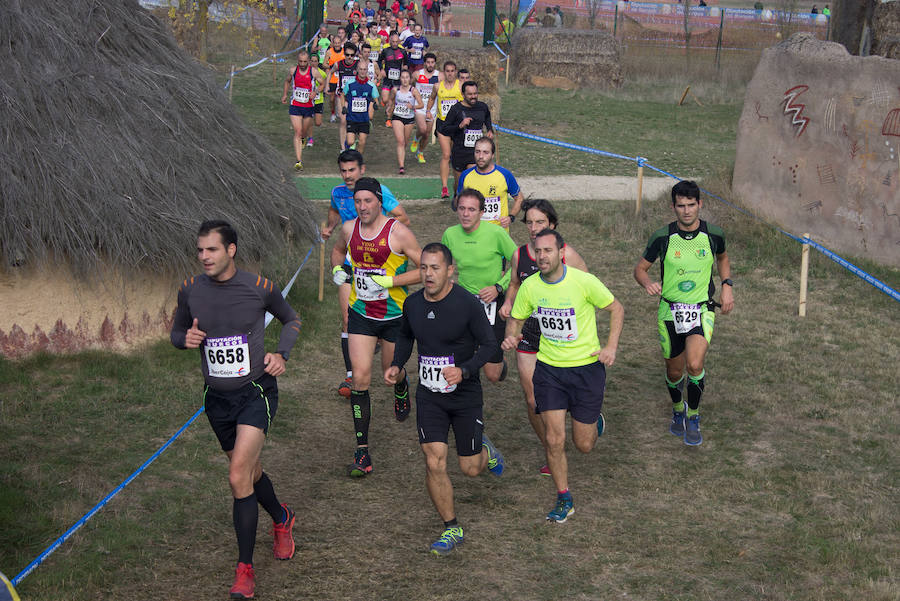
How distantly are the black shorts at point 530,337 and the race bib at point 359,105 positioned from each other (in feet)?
33.2

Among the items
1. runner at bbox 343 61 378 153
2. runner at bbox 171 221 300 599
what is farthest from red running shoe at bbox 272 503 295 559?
runner at bbox 343 61 378 153

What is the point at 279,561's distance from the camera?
6.04m

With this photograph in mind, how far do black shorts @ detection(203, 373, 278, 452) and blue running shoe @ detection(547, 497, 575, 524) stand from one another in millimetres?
2053

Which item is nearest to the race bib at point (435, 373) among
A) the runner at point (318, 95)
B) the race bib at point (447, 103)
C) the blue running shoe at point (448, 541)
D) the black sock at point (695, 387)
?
the blue running shoe at point (448, 541)

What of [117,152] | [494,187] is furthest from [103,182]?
[494,187]

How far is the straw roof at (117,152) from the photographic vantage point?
874 centimetres

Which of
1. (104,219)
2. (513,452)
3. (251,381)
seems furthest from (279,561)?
(104,219)

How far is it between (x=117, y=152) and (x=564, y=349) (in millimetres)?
5033

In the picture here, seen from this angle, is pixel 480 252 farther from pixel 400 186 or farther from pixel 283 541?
pixel 400 186

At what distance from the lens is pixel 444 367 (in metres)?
6.09

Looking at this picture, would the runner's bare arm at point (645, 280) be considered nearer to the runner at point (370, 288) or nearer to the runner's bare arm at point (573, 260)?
the runner's bare arm at point (573, 260)

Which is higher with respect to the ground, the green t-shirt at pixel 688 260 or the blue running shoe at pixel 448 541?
the green t-shirt at pixel 688 260

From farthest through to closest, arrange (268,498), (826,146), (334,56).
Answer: (334,56) < (826,146) < (268,498)

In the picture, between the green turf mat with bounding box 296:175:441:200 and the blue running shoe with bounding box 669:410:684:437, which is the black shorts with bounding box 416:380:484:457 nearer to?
the blue running shoe with bounding box 669:410:684:437
